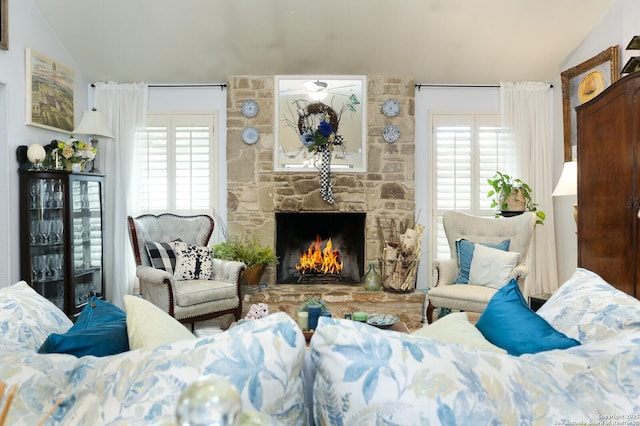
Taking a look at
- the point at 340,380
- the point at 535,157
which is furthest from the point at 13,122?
the point at 535,157

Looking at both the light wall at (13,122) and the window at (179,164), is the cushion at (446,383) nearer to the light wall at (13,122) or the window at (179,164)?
the light wall at (13,122)

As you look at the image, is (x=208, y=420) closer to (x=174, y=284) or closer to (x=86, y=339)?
(x=86, y=339)

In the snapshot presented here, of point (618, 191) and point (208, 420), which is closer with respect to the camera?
point (208, 420)

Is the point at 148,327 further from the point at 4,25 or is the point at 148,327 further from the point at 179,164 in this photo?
the point at 179,164

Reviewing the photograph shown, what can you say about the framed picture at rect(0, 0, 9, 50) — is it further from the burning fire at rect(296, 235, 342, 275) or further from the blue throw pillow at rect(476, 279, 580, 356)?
the blue throw pillow at rect(476, 279, 580, 356)

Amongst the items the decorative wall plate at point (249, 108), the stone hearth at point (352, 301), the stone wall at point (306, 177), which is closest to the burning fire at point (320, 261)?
the stone wall at point (306, 177)

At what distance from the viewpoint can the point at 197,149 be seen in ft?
19.2

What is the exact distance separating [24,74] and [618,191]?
4.90m

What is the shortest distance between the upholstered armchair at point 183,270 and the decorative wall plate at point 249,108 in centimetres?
126

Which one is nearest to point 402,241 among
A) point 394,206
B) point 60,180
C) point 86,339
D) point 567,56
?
point 394,206

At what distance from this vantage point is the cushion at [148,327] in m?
1.15

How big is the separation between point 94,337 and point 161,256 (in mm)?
3695

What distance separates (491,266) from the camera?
4332mm

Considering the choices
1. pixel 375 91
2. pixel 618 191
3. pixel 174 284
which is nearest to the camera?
pixel 618 191
